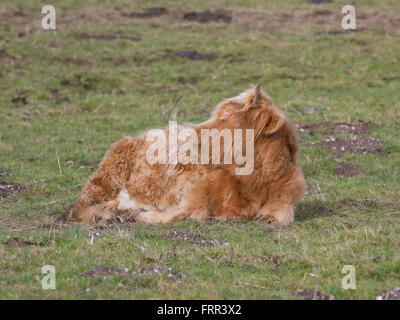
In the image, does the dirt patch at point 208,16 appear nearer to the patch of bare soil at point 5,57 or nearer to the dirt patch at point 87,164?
the patch of bare soil at point 5,57

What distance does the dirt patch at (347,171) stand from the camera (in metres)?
11.3

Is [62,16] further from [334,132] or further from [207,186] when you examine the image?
[207,186]

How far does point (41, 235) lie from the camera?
7.39 m

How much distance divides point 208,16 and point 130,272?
20.2 meters

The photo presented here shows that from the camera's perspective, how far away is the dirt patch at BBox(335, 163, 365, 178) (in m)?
11.3

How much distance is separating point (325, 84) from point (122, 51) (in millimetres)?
6691

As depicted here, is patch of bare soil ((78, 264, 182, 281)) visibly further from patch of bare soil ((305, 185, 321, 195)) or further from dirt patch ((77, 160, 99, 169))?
dirt patch ((77, 160, 99, 169))

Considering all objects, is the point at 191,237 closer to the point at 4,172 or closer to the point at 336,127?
the point at 4,172

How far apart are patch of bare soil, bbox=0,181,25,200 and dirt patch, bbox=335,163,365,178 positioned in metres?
5.18

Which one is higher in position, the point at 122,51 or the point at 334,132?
the point at 122,51

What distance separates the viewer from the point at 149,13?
2562 centimetres

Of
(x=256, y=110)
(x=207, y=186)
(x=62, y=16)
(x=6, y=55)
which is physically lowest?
(x=207, y=186)

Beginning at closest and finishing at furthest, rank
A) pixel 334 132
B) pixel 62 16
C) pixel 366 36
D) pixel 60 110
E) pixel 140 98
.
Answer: pixel 334 132 < pixel 60 110 < pixel 140 98 < pixel 366 36 < pixel 62 16
